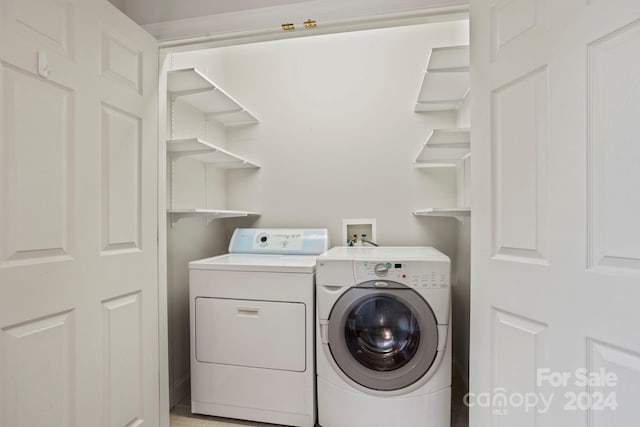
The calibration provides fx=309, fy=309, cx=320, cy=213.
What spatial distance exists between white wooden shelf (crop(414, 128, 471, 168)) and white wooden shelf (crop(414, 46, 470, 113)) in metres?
0.31

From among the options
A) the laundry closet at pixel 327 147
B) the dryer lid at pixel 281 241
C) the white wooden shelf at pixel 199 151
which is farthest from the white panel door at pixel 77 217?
the dryer lid at pixel 281 241

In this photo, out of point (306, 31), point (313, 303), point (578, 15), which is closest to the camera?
point (578, 15)

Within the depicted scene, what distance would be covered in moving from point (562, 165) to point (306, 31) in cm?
119

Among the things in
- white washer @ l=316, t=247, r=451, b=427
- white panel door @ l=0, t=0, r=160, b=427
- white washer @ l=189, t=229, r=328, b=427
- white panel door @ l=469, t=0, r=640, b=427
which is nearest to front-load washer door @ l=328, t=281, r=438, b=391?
white washer @ l=316, t=247, r=451, b=427

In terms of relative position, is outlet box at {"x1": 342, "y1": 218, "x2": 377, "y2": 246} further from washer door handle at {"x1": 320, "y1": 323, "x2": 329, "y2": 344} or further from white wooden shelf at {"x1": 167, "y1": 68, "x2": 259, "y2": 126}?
white wooden shelf at {"x1": 167, "y1": 68, "x2": 259, "y2": 126}

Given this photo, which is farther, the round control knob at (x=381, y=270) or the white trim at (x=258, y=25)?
the round control knob at (x=381, y=270)

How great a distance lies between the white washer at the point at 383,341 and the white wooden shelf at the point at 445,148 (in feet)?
2.01

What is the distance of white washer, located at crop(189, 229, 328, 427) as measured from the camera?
167 centimetres

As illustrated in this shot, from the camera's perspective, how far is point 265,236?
7.46 ft

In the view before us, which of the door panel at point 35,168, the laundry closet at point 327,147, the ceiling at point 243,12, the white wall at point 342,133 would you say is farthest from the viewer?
the white wall at point 342,133

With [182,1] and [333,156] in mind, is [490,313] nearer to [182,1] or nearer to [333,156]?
[333,156]

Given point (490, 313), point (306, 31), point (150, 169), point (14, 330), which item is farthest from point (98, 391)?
point (306, 31)

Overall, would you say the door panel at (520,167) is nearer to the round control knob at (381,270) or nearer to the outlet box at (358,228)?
the round control knob at (381,270)

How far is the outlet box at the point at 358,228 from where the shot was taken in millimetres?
2369
